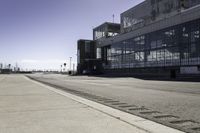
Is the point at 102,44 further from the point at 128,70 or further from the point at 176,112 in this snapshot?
the point at 176,112

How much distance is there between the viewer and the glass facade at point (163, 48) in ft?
229

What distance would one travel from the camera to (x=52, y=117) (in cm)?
1040

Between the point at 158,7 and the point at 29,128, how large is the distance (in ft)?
267

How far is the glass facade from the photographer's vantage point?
2744 inches

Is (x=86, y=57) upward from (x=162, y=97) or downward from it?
upward

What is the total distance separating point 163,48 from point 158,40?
3.81 metres

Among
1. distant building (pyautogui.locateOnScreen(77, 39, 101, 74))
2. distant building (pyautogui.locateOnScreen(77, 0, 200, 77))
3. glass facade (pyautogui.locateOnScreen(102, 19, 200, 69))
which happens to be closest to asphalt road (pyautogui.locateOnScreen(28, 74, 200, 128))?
distant building (pyautogui.locateOnScreen(77, 0, 200, 77))

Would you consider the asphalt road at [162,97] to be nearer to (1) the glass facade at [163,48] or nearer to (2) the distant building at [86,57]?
(1) the glass facade at [163,48]

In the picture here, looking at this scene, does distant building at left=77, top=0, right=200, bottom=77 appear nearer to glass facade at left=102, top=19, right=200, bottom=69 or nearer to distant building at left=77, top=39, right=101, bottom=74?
glass facade at left=102, top=19, right=200, bottom=69

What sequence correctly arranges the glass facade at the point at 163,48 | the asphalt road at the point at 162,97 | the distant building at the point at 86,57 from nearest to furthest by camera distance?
1. the asphalt road at the point at 162,97
2. the glass facade at the point at 163,48
3. the distant building at the point at 86,57

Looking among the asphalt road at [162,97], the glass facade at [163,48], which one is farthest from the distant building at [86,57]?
the asphalt road at [162,97]

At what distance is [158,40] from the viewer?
275 feet

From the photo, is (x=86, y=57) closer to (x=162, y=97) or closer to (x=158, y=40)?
(x=158, y=40)

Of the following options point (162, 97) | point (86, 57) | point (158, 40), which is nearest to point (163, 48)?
point (158, 40)
